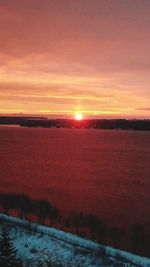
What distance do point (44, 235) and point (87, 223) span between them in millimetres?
8926

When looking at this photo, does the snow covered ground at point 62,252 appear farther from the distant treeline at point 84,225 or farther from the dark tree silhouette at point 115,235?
the dark tree silhouette at point 115,235

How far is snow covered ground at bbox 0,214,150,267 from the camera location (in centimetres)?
1764

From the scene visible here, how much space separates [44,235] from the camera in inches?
839

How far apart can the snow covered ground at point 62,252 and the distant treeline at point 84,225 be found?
→ 5.34 meters

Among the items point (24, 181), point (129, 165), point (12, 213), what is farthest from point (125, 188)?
point (129, 165)

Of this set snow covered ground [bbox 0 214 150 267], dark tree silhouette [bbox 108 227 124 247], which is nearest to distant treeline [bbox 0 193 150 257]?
dark tree silhouette [bbox 108 227 124 247]

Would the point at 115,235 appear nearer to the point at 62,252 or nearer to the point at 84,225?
the point at 84,225

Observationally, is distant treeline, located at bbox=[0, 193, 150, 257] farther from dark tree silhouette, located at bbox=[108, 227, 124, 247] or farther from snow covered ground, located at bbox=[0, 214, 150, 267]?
snow covered ground, located at bbox=[0, 214, 150, 267]

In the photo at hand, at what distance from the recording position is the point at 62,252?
18938 millimetres

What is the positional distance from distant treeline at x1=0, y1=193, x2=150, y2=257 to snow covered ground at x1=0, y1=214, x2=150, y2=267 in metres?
5.34

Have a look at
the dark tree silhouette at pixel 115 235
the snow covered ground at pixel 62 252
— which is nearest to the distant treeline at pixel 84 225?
the dark tree silhouette at pixel 115 235

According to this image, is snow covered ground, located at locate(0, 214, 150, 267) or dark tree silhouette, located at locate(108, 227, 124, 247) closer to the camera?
snow covered ground, located at locate(0, 214, 150, 267)

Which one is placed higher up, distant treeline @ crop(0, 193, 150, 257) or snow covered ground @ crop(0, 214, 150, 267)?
snow covered ground @ crop(0, 214, 150, 267)

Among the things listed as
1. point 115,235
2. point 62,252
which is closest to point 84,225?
point 115,235
